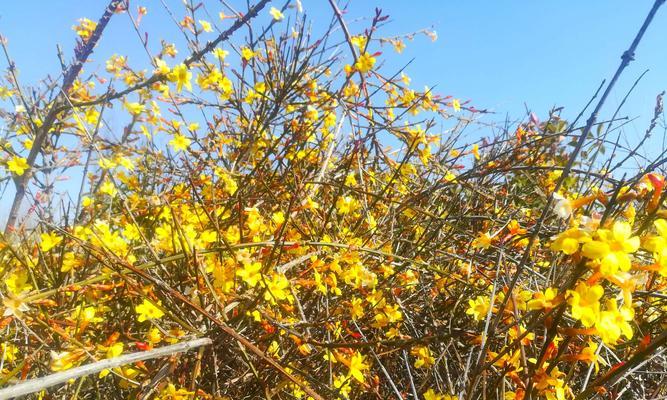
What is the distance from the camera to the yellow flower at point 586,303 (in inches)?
30.1

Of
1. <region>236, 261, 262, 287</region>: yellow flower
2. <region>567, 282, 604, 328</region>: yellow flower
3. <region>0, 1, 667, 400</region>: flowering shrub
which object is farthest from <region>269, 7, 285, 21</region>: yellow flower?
<region>567, 282, 604, 328</region>: yellow flower

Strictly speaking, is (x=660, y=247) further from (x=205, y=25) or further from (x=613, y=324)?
(x=205, y=25)

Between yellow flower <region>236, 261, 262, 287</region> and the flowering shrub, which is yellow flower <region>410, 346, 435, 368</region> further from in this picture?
yellow flower <region>236, 261, 262, 287</region>

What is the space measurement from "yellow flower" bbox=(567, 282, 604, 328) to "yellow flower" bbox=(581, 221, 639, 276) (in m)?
0.04

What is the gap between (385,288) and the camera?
1.86m

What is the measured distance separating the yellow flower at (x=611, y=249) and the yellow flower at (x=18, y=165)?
2851 millimetres

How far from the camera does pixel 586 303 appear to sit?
2.56 feet

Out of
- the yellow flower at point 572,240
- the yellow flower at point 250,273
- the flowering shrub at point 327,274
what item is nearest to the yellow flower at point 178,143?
the flowering shrub at point 327,274

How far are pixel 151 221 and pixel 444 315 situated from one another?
1.49 meters

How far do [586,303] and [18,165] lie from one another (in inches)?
116

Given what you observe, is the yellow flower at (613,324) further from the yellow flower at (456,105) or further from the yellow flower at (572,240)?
the yellow flower at (456,105)

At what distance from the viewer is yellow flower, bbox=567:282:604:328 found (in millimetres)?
764

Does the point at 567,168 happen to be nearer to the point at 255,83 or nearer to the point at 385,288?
the point at 385,288

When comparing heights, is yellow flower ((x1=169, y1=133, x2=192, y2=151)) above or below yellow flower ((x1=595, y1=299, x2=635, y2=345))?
above
